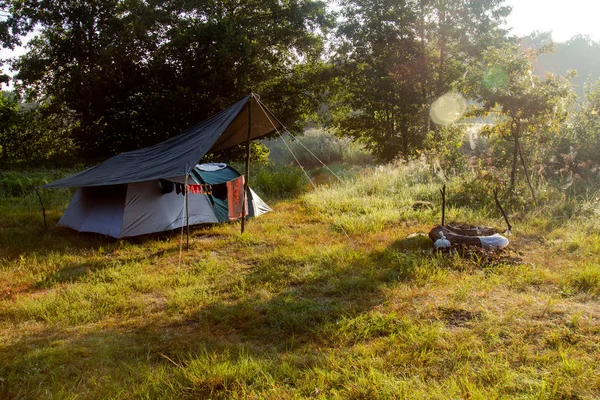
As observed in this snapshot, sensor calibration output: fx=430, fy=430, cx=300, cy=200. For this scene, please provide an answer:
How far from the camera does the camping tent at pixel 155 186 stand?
233 inches

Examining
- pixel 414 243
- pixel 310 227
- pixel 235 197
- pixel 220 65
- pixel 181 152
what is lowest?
pixel 414 243

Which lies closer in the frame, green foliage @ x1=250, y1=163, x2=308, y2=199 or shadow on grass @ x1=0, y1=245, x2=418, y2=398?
shadow on grass @ x1=0, y1=245, x2=418, y2=398

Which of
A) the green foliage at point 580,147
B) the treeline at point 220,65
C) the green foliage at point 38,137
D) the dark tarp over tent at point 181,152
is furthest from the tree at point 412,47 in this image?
the green foliage at point 38,137

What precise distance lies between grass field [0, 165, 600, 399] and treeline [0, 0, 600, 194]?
8035 mm

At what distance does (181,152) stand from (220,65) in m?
8.28

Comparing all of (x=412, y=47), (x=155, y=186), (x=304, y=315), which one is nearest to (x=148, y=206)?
(x=155, y=186)

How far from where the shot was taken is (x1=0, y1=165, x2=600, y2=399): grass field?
256 centimetres

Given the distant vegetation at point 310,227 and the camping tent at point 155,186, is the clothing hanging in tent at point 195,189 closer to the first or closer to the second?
the camping tent at point 155,186

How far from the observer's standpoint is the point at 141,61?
1414 centimetres

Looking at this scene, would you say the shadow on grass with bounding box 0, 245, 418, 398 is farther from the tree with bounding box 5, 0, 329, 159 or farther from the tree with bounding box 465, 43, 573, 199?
the tree with bounding box 5, 0, 329, 159

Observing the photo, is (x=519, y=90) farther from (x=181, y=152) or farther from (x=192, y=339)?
(x=192, y=339)

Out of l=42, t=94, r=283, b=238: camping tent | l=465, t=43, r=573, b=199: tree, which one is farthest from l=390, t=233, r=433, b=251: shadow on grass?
l=465, t=43, r=573, b=199: tree

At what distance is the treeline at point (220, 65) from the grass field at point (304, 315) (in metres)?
8.04

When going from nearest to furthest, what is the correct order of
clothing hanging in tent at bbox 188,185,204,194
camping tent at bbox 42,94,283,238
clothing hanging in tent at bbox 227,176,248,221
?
camping tent at bbox 42,94,283,238, clothing hanging in tent at bbox 188,185,204,194, clothing hanging in tent at bbox 227,176,248,221
